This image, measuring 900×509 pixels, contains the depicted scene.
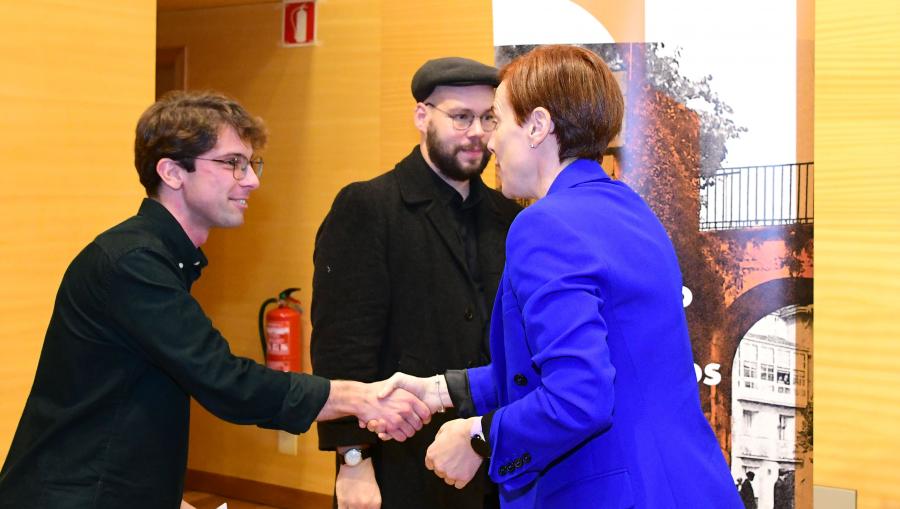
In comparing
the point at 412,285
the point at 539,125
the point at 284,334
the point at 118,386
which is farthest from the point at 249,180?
the point at 284,334

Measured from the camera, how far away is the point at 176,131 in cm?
214

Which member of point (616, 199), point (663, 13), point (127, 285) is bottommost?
point (127, 285)

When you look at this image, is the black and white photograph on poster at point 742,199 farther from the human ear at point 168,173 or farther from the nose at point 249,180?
the human ear at point 168,173

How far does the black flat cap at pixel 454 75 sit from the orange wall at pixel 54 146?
111cm

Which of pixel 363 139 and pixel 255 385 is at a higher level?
pixel 363 139

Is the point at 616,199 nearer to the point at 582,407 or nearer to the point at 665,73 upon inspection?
the point at 582,407

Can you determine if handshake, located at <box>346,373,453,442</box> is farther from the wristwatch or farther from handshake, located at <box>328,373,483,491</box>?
the wristwatch

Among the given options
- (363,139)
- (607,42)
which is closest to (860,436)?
(607,42)

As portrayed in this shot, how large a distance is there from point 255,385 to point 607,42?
5.81 ft

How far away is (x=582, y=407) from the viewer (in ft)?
4.76

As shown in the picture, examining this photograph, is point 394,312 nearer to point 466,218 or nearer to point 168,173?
point 466,218

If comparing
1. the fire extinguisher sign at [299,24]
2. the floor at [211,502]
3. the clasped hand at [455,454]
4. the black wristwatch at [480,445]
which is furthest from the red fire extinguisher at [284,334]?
the black wristwatch at [480,445]

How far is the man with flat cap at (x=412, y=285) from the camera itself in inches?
97.3

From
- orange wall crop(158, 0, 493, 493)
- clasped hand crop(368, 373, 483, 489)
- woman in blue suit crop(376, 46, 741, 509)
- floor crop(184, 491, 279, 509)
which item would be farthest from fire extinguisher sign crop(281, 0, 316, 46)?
clasped hand crop(368, 373, 483, 489)
